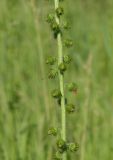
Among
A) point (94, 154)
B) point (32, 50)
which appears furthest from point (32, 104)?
point (32, 50)

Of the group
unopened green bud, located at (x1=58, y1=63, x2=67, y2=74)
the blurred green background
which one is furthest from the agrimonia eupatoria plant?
the blurred green background

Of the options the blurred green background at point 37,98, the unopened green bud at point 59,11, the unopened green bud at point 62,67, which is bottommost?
the blurred green background at point 37,98

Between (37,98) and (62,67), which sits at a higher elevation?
(62,67)

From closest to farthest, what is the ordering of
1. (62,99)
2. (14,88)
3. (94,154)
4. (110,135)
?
(62,99) → (94,154) → (110,135) → (14,88)

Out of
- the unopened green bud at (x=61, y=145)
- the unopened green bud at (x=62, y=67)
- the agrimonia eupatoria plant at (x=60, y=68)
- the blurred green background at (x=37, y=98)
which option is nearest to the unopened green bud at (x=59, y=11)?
the agrimonia eupatoria plant at (x=60, y=68)

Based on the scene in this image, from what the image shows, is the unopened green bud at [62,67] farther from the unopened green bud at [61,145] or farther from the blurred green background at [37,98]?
the blurred green background at [37,98]

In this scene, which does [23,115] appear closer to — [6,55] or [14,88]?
[14,88]

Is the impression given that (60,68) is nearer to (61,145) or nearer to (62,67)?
(62,67)

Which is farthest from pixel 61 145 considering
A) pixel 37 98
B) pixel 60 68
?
pixel 37 98
